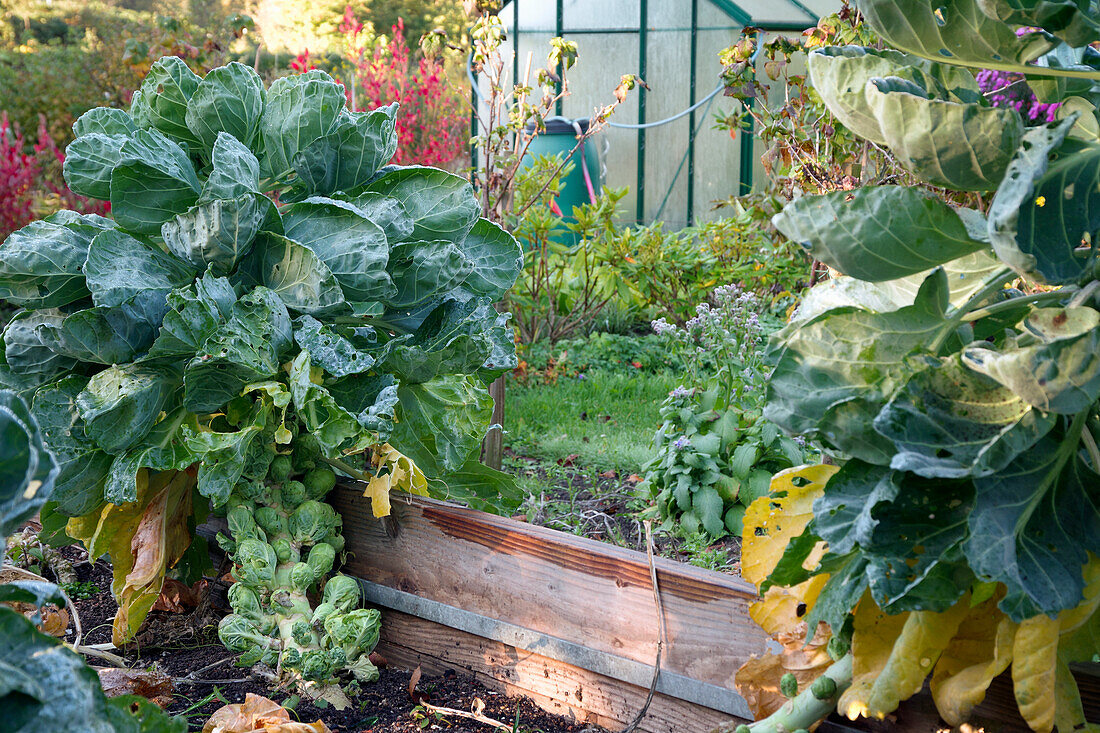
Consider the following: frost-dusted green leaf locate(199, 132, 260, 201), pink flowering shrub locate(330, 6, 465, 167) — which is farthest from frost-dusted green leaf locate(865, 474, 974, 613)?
pink flowering shrub locate(330, 6, 465, 167)

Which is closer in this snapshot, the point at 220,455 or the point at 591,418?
the point at 220,455

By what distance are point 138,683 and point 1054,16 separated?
5.08 feet

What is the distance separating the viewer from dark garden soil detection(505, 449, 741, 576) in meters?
2.31

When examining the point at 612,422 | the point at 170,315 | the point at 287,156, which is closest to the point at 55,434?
the point at 170,315

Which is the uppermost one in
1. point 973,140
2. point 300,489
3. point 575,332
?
point 973,140

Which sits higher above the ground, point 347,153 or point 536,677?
point 347,153

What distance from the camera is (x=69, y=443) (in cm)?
135

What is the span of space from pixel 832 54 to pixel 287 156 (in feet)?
3.18

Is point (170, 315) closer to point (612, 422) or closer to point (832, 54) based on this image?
point (832, 54)

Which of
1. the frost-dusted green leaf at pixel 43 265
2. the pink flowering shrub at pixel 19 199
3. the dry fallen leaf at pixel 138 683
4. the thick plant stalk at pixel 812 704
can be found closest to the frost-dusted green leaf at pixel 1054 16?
the thick plant stalk at pixel 812 704

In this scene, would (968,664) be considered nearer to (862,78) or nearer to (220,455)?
(862,78)

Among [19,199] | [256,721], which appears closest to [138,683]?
[256,721]

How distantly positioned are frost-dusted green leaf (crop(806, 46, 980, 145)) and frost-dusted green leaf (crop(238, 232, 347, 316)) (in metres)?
0.77

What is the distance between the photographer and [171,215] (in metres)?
1.40
